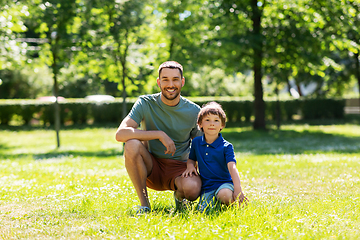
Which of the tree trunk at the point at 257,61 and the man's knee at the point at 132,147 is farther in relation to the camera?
the tree trunk at the point at 257,61

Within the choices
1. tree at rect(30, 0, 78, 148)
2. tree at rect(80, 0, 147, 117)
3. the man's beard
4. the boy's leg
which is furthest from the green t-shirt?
tree at rect(30, 0, 78, 148)

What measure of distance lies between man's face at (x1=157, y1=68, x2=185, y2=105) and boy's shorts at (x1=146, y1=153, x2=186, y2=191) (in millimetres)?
821

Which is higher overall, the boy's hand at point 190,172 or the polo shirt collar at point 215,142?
the polo shirt collar at point 215,142

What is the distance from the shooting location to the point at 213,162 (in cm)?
404

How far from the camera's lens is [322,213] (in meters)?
3.89

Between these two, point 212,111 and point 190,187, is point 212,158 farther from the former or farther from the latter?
point 212,111

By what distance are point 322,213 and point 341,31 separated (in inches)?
Result: 529

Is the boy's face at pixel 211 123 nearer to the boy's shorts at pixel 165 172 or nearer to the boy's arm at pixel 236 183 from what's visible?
the boy's arm at pixel 236 183

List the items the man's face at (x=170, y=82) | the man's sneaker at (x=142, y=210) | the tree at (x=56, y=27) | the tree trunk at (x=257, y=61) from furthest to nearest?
1. the tree trunk at (x=257, y=61)
2. the tree at (x=56, y=27)
3. the man's face at (x=170, y=82)
4. the man's sneaker at (x=142, y=210)

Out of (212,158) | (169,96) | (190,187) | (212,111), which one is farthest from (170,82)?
(190,187)

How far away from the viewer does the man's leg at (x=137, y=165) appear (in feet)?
13.1

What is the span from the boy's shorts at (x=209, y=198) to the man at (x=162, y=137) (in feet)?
0.33

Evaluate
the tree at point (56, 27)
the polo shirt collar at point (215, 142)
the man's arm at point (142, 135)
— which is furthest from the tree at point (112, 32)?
the polo shirt collar at point (215, 142)

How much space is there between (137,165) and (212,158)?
2.80 feet
